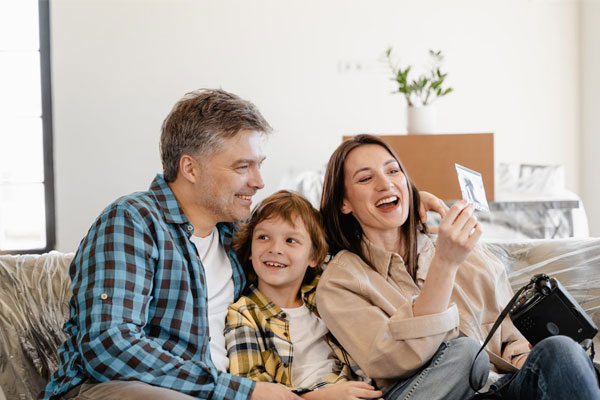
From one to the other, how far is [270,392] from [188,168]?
1.86 feet

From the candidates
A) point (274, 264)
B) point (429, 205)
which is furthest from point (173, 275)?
point (429, 205)

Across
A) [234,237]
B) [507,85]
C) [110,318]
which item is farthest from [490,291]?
[507,85]

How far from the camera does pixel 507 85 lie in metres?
4.74

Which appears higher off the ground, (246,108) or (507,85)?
(507,85)

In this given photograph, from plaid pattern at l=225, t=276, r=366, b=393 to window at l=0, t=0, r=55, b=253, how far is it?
3358 millimetres

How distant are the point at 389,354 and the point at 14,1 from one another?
13.5 feet

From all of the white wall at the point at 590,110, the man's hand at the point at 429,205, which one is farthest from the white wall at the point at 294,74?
the man's hand at the point at 429,205

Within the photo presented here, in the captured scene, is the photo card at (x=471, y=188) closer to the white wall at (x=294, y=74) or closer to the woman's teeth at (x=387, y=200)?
the woman's teeth at (x=387, y=200)

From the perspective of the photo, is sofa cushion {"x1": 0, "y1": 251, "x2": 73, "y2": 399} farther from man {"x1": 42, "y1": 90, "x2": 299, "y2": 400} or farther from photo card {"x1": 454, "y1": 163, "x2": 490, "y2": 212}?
photo card {"x1": 454, "y1": 163, "x2": 490, "y2": 212}

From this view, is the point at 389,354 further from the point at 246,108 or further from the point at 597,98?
the point at 597,98

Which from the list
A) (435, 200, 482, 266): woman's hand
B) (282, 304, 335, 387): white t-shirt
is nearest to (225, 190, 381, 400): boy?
(282, 304, 335, 387): white t-shirt

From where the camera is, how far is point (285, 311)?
153cm

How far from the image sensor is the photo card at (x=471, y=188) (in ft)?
4.19

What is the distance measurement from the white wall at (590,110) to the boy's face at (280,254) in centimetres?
359
